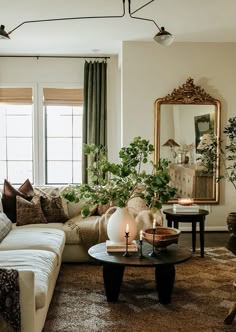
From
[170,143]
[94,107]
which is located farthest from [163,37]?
[94,107]

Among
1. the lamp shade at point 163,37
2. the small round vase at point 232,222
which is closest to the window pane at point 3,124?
the lamp shade at point 163,37

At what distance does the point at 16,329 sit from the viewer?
2438 mm

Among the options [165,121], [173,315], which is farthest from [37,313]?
[165,121]

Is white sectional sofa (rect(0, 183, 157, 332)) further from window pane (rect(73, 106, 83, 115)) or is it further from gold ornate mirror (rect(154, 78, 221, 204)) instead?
window pane (rect(73, 106, 83, 115))

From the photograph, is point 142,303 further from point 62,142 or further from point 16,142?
point 16,142

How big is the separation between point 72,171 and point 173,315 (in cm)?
439

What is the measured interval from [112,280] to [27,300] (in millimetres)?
1266

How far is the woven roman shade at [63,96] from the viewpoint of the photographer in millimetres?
7262

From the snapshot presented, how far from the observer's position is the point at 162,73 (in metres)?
6.25

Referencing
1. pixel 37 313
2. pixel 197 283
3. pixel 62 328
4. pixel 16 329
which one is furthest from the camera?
pixel 197 283

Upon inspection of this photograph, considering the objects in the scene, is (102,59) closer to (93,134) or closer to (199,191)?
(93,134)

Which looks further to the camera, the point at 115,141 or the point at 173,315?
the point at 115,141

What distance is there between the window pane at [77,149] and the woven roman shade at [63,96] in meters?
0.64

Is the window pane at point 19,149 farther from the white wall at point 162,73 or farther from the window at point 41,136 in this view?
the white wall at point 162,73
